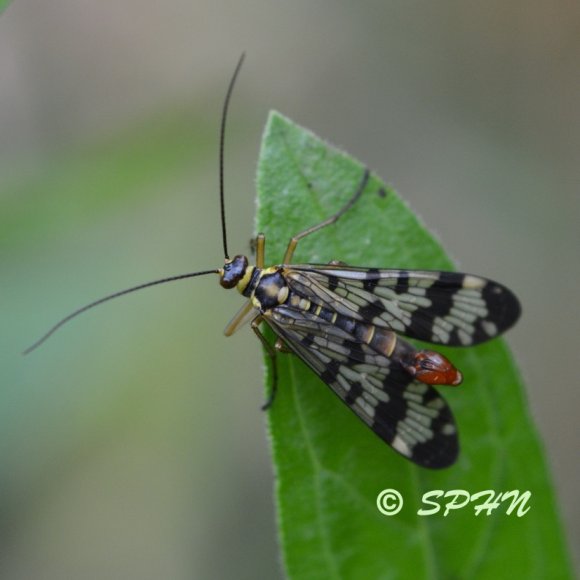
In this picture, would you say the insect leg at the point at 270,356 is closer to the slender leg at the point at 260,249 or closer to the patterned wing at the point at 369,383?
the patterned wing at the point at 369,383

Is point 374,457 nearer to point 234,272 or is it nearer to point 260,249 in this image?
point 260,249

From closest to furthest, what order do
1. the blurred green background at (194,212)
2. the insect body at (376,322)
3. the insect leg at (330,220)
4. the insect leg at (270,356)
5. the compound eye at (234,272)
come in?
the insect leg at (270,356) → the insect leg at (330,220) → the insect body at (376,322) → the compound eye at (234,272) → the blurred green background at (194,212)

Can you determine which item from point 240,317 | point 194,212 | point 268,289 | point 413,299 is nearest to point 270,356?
point 268,289

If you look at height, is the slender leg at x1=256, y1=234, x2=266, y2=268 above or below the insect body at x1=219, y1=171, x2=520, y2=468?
above

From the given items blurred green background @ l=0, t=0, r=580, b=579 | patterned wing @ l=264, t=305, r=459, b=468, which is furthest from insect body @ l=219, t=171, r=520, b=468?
blurred green background @ l=0, t=0, r=580, b=579

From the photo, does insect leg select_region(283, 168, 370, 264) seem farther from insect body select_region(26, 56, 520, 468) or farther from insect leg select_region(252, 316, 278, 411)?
insect leg select_region(252, 316, 278, 411)

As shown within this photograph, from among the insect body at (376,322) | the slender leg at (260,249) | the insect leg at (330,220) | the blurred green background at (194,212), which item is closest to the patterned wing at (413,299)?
the insect body at (376,322)
